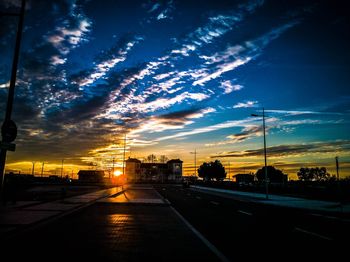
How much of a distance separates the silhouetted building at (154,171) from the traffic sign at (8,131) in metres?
156

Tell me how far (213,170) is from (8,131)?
163 metres

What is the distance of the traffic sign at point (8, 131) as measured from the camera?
9586 mm

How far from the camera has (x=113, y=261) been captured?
649 cm

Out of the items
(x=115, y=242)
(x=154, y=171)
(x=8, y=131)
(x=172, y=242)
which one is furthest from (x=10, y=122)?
(x=154, y=171)

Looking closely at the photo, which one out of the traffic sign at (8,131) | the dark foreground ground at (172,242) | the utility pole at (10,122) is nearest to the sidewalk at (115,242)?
the dark foreground ground at (172,242)

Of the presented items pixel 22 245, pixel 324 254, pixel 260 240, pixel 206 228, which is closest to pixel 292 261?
pixel 324 254

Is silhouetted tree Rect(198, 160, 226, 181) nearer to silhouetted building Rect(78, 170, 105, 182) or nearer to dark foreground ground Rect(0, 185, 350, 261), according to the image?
silhouetted building Rect(78, 170, 105, 182)

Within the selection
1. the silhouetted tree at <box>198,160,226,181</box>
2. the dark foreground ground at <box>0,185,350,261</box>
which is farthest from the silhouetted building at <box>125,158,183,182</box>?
the dark foreground ground at <box>0,185,350,261</box>

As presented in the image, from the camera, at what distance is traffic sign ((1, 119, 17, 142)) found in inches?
377

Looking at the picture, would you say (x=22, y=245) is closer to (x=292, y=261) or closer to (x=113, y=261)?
(x=113, y=261)

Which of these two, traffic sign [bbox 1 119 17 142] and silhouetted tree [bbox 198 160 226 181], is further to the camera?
silhouetted tree [bbox 198 160 226 181]

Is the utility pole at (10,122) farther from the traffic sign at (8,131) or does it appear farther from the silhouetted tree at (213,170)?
the silhouetted tree at (213,170)

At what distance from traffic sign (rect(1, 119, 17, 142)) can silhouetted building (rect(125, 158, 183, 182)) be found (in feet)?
511

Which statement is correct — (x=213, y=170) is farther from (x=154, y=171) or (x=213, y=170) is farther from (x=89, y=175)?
(x=89, y=175)
